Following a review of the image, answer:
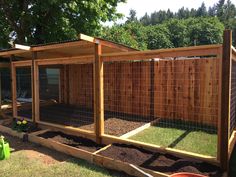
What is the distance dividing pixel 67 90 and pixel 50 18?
3986mm

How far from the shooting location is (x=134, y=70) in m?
7.78

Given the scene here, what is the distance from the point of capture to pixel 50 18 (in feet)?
36.9

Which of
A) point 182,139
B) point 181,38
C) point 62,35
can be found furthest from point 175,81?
point 181,38

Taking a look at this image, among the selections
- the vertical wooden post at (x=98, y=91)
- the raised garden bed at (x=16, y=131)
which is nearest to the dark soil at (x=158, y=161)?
the vertical wooden post at (x=98, y=91)

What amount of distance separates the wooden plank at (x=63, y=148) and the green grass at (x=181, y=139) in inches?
55.9

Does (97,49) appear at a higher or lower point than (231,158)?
higher

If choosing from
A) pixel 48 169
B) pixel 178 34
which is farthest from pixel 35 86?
pixel 178 34

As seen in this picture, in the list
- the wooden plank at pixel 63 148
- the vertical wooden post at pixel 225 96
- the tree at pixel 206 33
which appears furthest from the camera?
the tree at pixel 206 33

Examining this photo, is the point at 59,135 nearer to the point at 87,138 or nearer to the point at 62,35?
the point at 87,138

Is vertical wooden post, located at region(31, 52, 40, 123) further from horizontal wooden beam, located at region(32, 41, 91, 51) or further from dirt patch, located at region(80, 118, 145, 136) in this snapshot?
dirt patch, located at region(80, 118, 145, 136)

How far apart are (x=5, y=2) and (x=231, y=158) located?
1131 cm

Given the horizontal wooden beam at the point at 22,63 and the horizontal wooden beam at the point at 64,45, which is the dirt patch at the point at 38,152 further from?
the horizontal wooden beam at the point at 64,45

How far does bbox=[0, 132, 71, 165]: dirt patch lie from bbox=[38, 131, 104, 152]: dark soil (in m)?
0.31

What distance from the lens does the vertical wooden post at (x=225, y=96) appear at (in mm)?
3426
